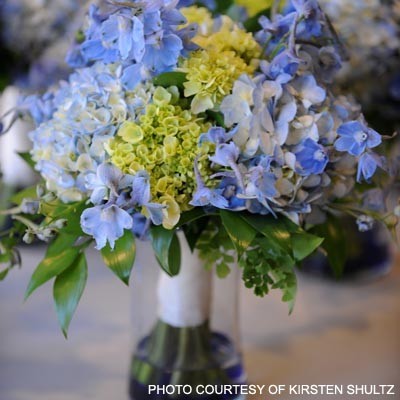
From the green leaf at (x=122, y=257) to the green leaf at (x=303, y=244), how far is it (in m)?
0.13

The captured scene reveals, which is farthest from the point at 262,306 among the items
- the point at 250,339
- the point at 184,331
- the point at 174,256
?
the point at 174,256

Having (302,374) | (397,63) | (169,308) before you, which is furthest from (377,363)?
(397,63)

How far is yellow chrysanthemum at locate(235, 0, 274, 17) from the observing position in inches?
25.4

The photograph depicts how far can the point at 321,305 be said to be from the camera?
0.88 metres

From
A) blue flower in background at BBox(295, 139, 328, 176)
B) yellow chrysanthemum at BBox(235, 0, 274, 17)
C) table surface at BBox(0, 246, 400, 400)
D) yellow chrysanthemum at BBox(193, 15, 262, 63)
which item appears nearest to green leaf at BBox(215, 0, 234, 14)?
yellow chrysanthemum at BBox(235, 0, 274, 17)

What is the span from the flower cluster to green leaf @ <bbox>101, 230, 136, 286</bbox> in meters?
0.02

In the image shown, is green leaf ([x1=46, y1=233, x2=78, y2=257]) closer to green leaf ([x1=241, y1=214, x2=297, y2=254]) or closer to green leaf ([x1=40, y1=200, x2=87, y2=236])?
green leaf ([x1=40, y1=200, x2=87, y2=236])

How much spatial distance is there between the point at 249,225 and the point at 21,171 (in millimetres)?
631

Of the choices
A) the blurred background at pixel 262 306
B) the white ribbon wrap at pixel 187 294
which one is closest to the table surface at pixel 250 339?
the blurred background at pixel 262 306

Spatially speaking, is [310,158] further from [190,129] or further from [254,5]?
[254,5]

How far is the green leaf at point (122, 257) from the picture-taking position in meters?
0.47

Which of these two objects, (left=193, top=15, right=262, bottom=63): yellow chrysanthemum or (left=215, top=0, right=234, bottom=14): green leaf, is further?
(left=215, top=0, right=234, bottom=14): green leaf

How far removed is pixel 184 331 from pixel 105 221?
230 millimetres

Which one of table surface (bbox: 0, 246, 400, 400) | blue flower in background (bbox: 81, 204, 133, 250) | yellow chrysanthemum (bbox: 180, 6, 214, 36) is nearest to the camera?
blue flower in background (bbox: 81, 204, 133, 250)
